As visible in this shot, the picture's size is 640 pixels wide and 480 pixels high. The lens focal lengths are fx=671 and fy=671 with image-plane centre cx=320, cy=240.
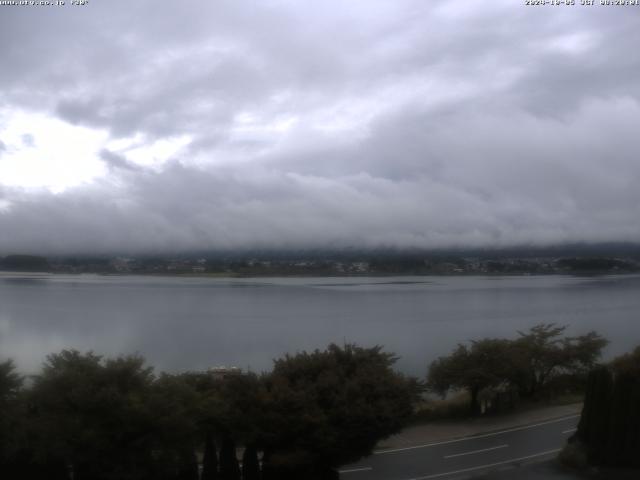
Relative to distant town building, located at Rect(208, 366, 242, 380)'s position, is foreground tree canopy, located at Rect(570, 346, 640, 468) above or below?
below

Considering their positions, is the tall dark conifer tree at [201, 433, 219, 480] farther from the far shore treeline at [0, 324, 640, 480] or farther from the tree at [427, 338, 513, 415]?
the tree at [427, 338, 513, 415]

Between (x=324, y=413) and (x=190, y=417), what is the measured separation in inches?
→ 99.0

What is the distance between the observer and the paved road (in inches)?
538

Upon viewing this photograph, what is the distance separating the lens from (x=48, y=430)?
9914 millimetres

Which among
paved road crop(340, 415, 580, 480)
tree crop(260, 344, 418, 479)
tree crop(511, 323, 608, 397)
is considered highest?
tree crop(260, 344, 418, 479)

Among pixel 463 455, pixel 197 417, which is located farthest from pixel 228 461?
pixel 463 455

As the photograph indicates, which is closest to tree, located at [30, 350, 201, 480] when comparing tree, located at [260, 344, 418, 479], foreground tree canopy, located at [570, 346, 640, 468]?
tree, located at [260, 344, 418, 479]

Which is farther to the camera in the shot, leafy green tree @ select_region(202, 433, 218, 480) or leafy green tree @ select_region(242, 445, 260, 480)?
leafy green tree @ select_region(242, 445, 260, 480)

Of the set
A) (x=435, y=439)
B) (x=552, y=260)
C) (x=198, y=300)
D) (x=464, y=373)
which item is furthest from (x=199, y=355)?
(x=552, y=260)

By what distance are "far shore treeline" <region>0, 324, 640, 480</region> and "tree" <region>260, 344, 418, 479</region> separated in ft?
0.07

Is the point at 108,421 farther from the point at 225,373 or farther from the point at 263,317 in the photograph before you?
the point at 263,317

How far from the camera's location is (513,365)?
21.5 m

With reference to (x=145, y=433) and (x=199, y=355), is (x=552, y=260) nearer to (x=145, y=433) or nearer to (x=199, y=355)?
(x=199, y=355)

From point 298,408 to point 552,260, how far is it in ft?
184
